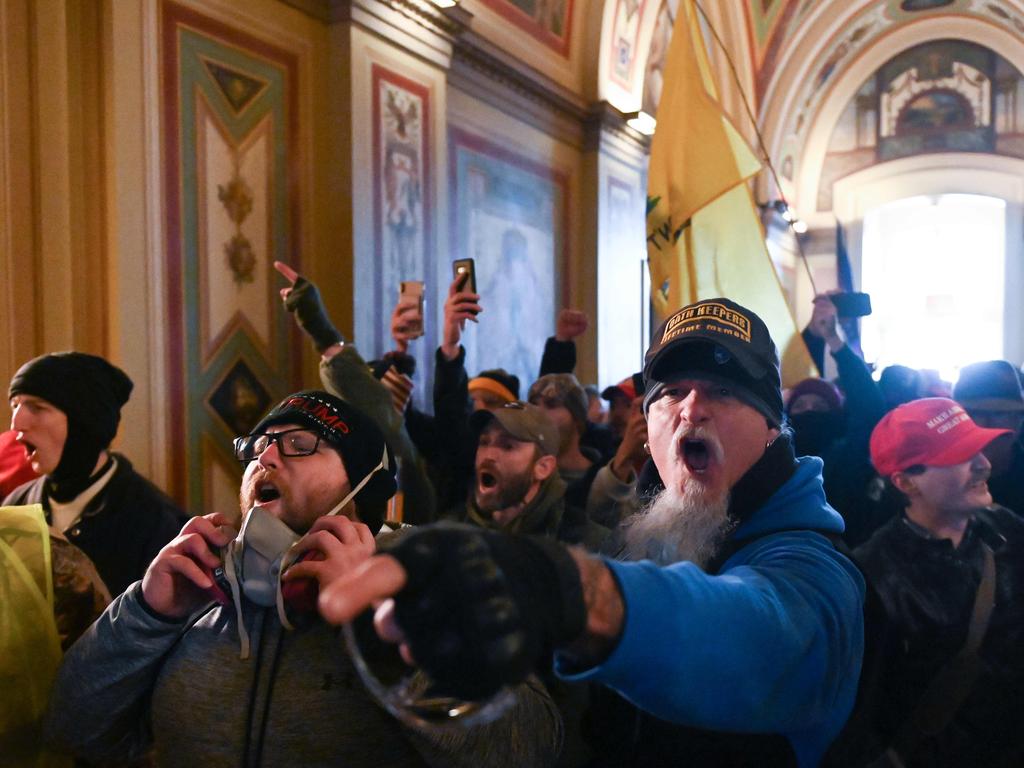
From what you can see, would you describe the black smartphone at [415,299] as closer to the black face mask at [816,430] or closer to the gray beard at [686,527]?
the black face mask at [816,430]

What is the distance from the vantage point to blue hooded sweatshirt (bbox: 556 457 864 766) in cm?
81

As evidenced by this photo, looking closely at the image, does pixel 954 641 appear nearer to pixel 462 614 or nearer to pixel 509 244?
pixel 462 614

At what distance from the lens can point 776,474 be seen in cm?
136

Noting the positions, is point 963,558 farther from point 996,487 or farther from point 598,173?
point 598,173

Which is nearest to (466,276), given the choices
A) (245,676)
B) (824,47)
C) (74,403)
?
(74,403)

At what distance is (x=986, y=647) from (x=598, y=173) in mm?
6710

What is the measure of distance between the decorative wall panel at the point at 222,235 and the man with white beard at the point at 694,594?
3320 millimetres

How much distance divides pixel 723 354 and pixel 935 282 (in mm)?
20107

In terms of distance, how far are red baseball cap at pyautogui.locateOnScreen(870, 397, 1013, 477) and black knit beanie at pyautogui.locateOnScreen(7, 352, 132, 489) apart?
245 cm

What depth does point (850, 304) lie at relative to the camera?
167 inches

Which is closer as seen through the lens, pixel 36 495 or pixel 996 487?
pixel 36 495

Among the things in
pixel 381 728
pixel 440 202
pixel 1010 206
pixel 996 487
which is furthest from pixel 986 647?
pixel 1010 206

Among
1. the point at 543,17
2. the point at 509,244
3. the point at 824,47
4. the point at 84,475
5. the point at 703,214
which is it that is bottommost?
the point at 84,475

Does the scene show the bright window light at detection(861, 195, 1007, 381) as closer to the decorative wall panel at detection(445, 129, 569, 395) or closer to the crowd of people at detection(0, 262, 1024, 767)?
the decorative wall panel at detection(445, 129, 569, 395)
